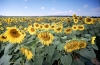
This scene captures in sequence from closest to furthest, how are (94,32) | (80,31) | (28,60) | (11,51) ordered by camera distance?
(28,60), (11,51), (80,31), (94,32)

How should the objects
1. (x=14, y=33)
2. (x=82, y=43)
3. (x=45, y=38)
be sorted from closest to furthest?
(x=82, y=43) < (x=45, y=38) < (x=14, y=33)

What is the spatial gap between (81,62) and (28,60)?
28.0 inches

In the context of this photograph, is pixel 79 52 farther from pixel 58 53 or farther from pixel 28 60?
pixel 28 60

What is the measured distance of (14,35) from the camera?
7.53 ft

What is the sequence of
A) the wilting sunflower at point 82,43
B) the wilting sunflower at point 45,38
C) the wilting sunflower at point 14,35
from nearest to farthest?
the wilting sunflower at point 82,43 → the wilting sunflower at point 45,38 → the wilting sunflower at point 14,35

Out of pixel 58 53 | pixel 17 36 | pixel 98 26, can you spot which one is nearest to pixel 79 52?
pixel 58 53

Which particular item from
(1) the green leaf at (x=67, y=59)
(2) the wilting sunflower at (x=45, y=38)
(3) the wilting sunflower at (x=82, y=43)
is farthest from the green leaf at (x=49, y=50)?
(3) the wilting sunflower at (x=82, y=43)

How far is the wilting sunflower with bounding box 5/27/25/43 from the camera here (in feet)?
7.23

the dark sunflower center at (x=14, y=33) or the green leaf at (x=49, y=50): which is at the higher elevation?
the dark sunflower center at (x=14, y=33)

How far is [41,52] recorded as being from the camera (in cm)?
207

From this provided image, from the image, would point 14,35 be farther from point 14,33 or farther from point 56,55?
point 56,55

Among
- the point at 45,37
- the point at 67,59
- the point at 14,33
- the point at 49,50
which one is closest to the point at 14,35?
the point at 14,33

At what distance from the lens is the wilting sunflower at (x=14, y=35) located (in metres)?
2.20

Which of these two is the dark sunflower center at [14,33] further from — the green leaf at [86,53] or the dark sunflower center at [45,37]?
the green leaf at [86,53]
